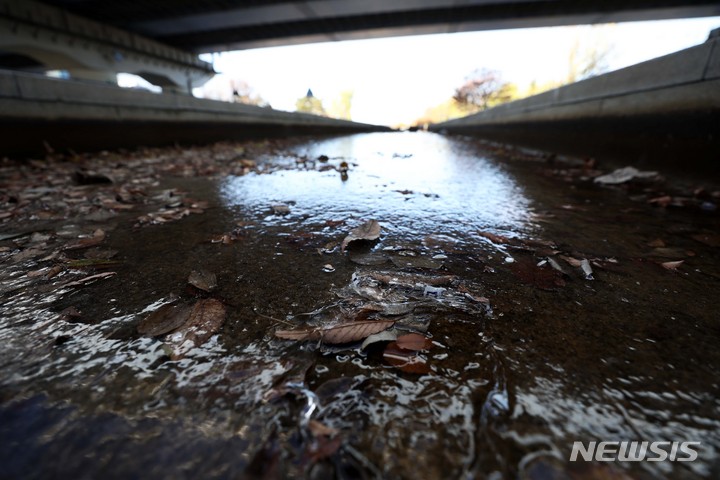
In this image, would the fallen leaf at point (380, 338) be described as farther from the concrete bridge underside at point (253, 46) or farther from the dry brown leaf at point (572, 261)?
the concrete bridge underside at point (253, 46)

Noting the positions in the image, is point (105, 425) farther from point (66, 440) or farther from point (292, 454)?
point (292, 454)

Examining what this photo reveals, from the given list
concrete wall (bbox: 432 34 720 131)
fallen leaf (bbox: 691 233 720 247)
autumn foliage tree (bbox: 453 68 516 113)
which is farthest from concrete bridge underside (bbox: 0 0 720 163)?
autumn foliage tree (bbox: 453 68 516 113)

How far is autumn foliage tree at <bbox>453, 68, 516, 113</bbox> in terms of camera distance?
28.2 m

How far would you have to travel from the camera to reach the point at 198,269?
1.10m

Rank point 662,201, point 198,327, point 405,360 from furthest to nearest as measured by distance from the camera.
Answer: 1. point 662,201
2. point 198,327
3. point 405,360

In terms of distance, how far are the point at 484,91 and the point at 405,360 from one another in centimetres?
3379

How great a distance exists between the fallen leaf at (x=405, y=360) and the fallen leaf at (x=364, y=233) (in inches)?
24.3

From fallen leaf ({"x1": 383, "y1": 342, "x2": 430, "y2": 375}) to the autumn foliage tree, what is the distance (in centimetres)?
3261

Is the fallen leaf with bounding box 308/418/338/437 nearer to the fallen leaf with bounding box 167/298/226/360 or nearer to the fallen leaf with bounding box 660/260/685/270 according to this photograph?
the fallen leaf with bounding box 167/298/226/360

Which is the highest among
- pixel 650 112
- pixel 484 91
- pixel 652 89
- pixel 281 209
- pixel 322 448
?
pixel 484 91

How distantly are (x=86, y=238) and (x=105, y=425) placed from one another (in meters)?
1.19

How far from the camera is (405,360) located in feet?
2.24

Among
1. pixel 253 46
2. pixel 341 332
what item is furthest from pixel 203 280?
pixel 253 46

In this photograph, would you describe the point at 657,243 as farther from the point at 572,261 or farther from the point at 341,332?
the point at 341,332
